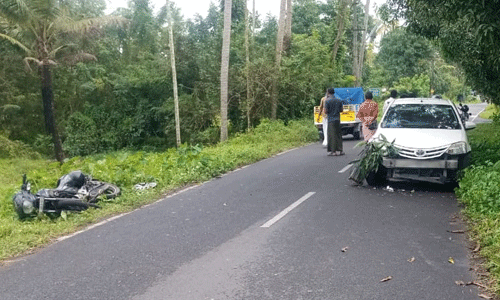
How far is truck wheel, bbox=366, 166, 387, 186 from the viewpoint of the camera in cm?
1054

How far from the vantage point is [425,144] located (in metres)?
9.98

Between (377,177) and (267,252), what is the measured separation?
4834mm

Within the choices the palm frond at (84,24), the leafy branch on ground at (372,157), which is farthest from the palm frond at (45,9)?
the leafy branch on ground at (372,157)

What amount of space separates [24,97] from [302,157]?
2393cm

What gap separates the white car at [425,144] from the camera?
9.82 m

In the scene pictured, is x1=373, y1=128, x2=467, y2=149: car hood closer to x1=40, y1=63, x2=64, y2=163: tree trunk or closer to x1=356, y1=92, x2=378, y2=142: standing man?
x1=356, y1=92, x2=378, y2=142: standing man

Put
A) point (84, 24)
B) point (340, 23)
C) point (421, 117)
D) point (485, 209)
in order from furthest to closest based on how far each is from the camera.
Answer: point (340, 23), point (84, 24), point (421, 117), point (485, 209)

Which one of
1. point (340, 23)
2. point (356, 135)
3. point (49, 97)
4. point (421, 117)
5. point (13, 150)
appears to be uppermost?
point (340, 23)

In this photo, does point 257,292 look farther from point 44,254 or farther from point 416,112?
point 416,112

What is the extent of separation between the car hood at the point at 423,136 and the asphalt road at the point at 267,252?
91 cm

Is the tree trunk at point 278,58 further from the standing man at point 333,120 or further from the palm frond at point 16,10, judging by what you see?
the palm frond at point 16,10

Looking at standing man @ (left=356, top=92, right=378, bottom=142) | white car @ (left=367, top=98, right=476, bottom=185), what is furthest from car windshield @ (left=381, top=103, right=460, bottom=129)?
standing man @ (left=356, top=92, right=378, bottom=142)

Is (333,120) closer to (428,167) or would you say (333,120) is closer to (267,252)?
(428,167)

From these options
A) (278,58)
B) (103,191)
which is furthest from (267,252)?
(278,58)
